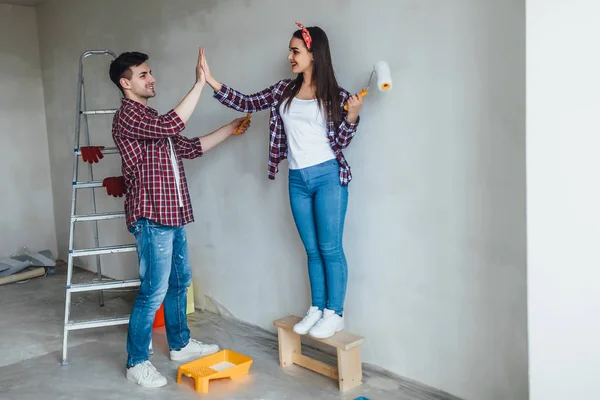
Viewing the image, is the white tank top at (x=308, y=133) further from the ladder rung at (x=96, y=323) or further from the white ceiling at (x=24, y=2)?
the white ceiling at (x=24, y=2)

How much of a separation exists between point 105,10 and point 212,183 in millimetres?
1834

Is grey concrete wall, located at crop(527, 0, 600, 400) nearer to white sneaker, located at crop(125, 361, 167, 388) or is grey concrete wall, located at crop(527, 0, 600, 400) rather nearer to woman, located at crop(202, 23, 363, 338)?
woman, located at crop(202, 23, 363, 338)

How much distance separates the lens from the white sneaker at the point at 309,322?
2912mm

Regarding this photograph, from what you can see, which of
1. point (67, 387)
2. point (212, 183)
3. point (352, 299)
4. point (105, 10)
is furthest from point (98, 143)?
point (352, 299)

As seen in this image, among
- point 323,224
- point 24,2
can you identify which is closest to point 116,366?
point 323,224

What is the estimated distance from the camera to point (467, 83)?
247 cm

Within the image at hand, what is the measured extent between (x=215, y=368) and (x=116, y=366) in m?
0.58

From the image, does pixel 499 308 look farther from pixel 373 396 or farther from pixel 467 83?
pixel 467 83

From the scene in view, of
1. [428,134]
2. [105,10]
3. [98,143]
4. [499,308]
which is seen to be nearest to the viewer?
[499,308]

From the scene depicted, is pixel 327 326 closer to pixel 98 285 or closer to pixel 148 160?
pixel 148 160

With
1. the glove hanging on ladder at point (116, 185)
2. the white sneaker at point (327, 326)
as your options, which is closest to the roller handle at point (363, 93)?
the white sneaker at point (327, 326)

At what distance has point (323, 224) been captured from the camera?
2.88 m

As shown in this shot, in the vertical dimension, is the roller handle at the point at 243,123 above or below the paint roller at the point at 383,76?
below

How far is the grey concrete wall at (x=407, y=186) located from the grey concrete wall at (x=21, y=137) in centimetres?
249
